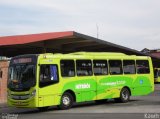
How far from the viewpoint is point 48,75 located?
19703 mm

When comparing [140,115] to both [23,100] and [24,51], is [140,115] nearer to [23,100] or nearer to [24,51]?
[23,100]

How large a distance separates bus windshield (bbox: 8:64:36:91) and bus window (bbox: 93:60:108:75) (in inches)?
168

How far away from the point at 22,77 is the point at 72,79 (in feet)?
8.71

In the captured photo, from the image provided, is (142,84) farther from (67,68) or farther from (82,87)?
(67,68)

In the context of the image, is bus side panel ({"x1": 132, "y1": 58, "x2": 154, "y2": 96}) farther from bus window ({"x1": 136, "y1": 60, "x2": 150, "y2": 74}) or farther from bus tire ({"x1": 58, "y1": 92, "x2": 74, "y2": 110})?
bus tire ({"x1": 58, "y1": 92, "x2": 74, "y2": 110})

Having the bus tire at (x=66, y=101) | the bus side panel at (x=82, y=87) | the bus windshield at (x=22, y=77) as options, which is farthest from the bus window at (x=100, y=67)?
the bus windshield at (x=22, y=77)

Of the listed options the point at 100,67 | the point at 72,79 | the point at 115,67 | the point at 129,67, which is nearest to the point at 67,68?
the point at 72,79

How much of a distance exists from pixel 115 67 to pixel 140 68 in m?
2.40

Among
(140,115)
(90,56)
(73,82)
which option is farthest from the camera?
(90,56)

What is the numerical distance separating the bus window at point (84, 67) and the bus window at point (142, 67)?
4.23 metres

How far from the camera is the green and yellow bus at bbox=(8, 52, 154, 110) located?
19.2m

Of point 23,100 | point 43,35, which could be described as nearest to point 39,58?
point 23,100

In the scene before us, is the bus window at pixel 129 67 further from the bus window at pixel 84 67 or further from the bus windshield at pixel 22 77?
the bus windshield at pixel 22 77

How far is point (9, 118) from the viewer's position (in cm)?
1639
